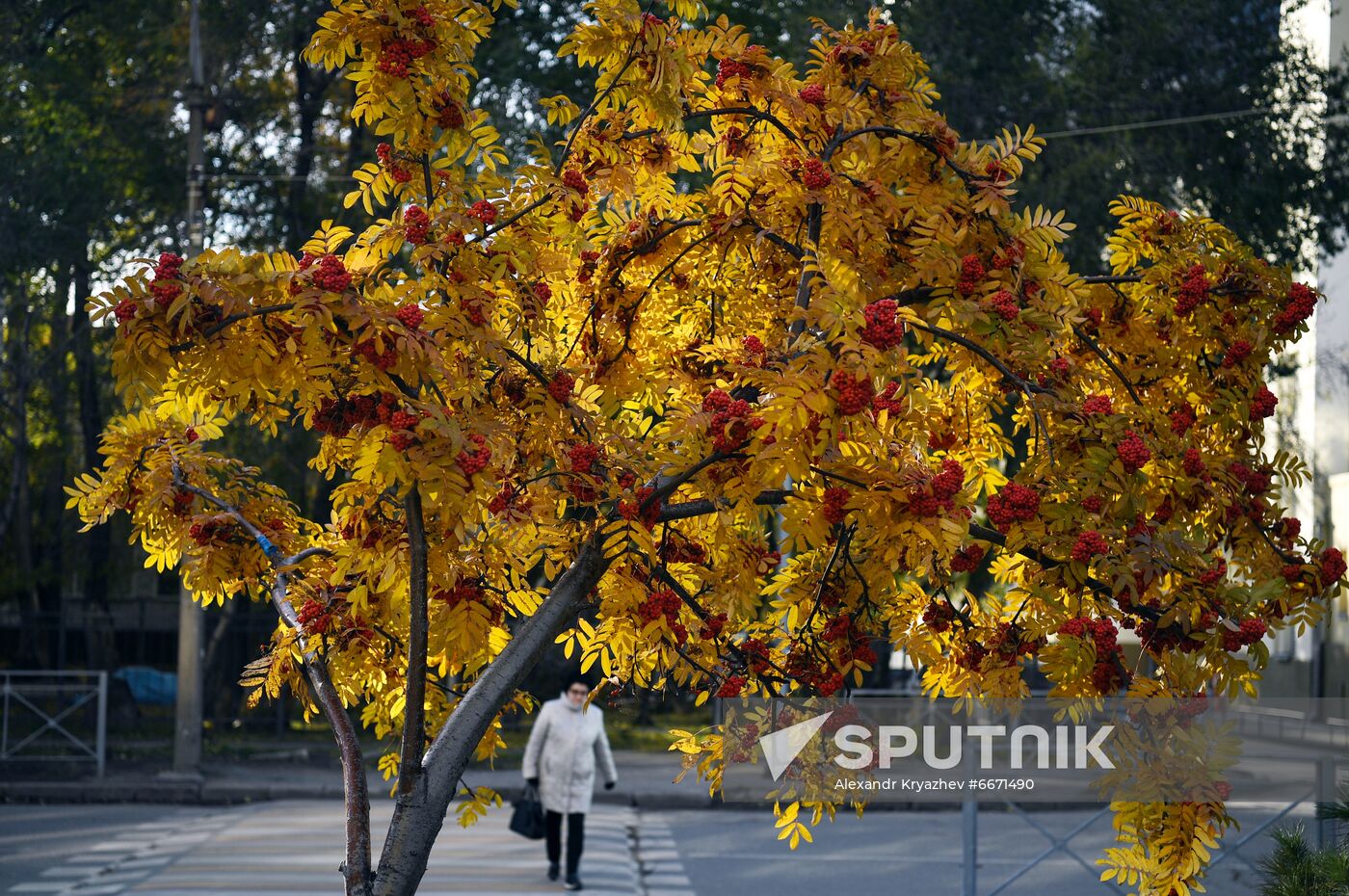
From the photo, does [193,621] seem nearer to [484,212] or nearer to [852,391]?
[484,212]

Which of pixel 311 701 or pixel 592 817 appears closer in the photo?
pixel 311 701

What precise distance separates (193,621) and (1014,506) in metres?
13.3

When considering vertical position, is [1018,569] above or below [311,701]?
above

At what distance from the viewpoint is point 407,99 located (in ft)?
14.3

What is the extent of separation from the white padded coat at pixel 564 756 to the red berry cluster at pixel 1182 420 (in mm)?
6815

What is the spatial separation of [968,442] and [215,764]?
15358 mm

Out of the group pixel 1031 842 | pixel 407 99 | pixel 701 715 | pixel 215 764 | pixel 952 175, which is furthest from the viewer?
pixel 701 715

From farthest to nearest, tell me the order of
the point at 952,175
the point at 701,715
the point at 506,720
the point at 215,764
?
the point at 701,715
the point at 506,720
the point at 215,764
the point at 952,175

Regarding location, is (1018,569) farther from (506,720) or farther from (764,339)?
(506,720)

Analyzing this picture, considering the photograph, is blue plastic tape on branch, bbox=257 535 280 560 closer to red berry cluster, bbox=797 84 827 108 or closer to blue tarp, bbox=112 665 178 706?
red berry cluster, bbox=797 84 827 108

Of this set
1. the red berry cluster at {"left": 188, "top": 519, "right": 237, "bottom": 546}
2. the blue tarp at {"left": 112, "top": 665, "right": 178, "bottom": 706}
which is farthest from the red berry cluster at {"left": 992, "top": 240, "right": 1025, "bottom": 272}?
the blue tarp at {"left": 112, "top": 665, "right": 178, "bottom": 706}

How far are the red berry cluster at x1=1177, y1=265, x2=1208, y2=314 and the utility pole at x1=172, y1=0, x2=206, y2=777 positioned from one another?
12.5 meters

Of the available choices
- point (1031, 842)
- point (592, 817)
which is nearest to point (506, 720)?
point (592, 817)

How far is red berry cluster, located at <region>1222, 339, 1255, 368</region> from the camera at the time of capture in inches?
184
